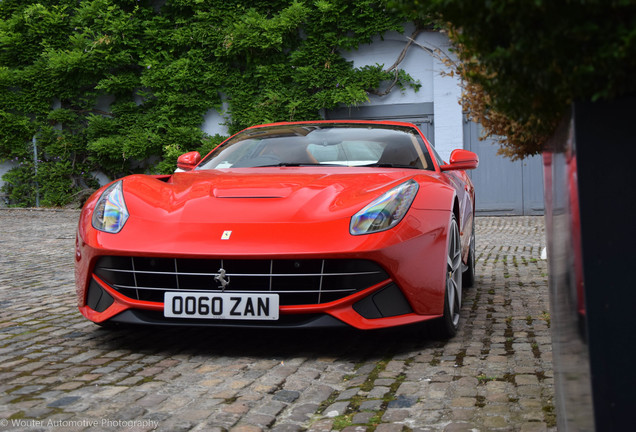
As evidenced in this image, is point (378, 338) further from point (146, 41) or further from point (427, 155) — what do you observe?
point (146, 41)

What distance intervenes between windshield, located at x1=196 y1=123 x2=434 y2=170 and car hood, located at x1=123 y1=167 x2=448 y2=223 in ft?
1.05

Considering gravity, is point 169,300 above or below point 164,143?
below

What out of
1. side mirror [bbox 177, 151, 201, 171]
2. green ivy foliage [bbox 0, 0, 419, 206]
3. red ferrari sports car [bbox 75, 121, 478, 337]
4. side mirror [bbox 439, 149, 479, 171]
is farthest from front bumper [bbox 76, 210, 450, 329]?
green ivy foliage [bbox 0, 0, 419, 206]

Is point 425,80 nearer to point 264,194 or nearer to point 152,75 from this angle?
point 152,75

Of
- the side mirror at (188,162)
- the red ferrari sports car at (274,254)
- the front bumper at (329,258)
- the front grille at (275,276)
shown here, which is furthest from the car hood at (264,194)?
the side mirror at (188,162)

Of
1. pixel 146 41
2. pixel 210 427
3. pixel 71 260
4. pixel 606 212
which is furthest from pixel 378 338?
pixel 146 41

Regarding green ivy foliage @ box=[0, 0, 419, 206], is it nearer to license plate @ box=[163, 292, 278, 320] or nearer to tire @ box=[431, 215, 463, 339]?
tire @ box=[431, 215, 463, 339]

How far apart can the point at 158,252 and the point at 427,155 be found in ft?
6.55

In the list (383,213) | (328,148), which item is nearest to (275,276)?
(383,213)

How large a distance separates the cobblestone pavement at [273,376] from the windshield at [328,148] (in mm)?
1112

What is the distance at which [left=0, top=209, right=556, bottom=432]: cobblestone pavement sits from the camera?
99.2 inches

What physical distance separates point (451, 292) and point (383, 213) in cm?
69

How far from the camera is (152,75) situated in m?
16.2

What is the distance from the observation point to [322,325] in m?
Answer: 3.30
